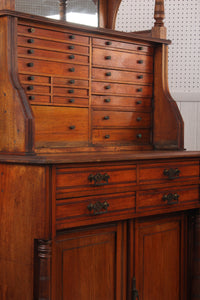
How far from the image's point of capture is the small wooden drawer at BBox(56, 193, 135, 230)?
259 cm

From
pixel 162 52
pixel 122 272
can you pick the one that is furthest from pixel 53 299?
pixel 162 52

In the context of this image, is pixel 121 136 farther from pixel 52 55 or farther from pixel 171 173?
pixel 52 55

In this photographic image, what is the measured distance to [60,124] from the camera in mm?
3180

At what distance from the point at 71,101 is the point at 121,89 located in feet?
1.59

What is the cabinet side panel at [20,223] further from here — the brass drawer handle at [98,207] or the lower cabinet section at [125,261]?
the brass drawer handle at [98,207]

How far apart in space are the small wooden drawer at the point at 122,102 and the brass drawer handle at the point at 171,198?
0.77 metres

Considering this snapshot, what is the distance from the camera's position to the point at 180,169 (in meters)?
3.28

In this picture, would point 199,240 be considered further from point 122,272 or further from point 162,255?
point 122,272

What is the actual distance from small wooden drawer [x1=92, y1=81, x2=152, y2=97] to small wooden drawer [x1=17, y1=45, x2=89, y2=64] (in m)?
0.20

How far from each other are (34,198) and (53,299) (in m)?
0.54

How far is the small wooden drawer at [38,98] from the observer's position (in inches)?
118

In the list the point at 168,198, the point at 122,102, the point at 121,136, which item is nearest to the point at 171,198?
the point at 168,198

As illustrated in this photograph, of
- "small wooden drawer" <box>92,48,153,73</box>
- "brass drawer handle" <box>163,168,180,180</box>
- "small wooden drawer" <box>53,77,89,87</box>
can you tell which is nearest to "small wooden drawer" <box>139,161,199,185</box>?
"brass drawer handle" <box>163,168,180,180</box>

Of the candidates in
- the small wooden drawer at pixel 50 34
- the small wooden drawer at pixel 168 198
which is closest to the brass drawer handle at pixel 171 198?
the small wooden drawer at pixel 168 198
